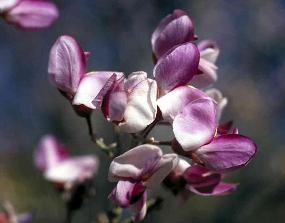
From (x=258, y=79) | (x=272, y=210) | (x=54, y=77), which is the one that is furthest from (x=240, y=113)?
(x=54, y=77)

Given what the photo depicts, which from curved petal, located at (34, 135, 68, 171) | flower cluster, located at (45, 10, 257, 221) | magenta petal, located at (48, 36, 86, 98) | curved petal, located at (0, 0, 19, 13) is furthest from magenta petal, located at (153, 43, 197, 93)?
curved petal, located at (34, 135, 68, 171)

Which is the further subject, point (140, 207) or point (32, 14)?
point (32, 14)

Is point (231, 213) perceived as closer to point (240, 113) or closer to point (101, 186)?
point (101, 186)

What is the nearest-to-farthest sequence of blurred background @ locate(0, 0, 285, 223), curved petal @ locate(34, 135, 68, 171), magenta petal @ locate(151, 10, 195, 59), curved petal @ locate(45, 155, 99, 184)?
1. magenta petal @ locate(151, 10, 195, 59)
2. curved petal @ locate(45, 155, 99, 184)
3. curved petal @ locate(34, 135, 68, 171)
4. blurred background @ locate(0, 0, 285, 223)

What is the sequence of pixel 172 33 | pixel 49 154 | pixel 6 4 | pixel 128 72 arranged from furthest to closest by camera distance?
pixel 128 72 → pixel 49 154 → pixel 6 4 → pixel 172 33

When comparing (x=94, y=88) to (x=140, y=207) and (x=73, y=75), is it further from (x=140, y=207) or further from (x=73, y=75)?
(x=140, y=207)

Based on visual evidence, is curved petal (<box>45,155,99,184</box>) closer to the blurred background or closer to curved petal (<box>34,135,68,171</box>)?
curved petal (<box>34,135,68,171</box>)

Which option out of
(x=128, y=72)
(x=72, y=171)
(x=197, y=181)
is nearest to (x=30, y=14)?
(x=72, y=171)
